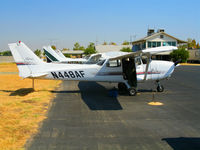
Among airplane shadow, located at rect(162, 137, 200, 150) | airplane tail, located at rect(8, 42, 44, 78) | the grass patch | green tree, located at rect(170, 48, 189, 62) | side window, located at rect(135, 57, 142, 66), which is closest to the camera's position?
airplane shadow, located at rect(162, 137, 200, 150)

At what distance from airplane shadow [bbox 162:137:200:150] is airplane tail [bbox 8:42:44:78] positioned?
27.2 feet

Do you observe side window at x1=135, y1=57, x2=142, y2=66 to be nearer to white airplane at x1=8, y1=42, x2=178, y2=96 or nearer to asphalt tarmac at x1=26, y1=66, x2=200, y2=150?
white airplane at x1=8, y1=42, x2=178, y2=96

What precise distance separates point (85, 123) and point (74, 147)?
1.90 meters

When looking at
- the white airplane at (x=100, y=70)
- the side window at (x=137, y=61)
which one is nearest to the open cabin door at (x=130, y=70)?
the white airplane at (x=100, y=70)

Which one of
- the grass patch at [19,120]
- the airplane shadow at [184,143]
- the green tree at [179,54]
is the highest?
the green tree at [179,54]

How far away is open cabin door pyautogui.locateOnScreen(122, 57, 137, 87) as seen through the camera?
1170 cm

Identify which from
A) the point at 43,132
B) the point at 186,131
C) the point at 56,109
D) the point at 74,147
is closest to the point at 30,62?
the point at 56,109

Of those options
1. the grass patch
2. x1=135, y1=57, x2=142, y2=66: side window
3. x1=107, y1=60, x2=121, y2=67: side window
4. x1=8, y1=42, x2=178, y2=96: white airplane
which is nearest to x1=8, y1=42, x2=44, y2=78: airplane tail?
x1=8, y1=42, x2=178, y2=96: white airplane

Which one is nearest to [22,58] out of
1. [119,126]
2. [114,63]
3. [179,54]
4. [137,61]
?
[114,63]

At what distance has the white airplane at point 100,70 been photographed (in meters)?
11.3

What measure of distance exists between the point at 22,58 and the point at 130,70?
241 inches

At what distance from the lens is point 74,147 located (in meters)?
4.94

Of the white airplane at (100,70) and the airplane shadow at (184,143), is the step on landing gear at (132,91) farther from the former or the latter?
the airplane shadow at (184,143)

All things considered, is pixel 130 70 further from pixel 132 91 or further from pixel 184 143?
pixel 184 143
